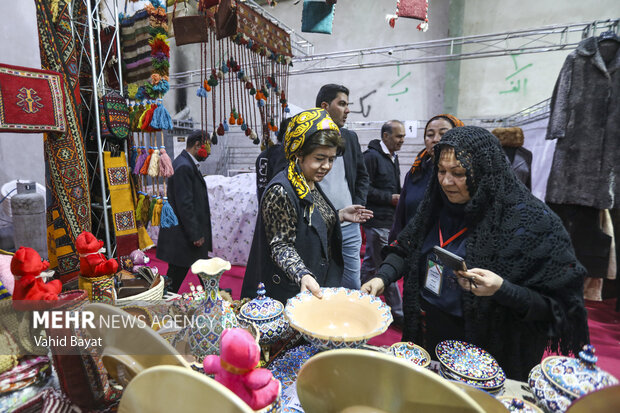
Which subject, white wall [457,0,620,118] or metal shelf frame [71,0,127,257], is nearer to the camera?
metal shelf frame [71,0,127,257]

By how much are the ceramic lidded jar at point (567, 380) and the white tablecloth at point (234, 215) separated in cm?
387

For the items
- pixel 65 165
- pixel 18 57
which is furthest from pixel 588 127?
pixel 18 57

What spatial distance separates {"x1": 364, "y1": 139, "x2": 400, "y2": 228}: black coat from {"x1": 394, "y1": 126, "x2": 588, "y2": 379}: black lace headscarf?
75.2 inches

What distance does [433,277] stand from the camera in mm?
1400

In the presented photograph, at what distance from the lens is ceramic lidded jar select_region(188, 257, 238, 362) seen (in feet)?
2.93

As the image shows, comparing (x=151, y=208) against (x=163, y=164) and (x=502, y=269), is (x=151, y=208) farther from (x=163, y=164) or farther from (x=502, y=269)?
(x=502, y=269)

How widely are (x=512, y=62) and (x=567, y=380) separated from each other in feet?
20.9

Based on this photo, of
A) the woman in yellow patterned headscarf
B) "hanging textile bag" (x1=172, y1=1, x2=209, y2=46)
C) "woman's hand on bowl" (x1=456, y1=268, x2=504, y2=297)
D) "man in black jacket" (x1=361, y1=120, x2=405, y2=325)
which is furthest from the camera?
"man in black jacket" (x1=361, y1=120, x2=405, y2=325)

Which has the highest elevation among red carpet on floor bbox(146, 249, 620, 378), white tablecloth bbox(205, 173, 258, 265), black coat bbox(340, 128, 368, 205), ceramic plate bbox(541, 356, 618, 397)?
black coat bbox(340, 128, 368, 205)

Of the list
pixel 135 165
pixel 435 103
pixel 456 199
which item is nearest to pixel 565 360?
pixel 456 199

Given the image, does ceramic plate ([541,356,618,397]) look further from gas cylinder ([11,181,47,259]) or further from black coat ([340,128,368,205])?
gas cylinder ([11,181,47,259])

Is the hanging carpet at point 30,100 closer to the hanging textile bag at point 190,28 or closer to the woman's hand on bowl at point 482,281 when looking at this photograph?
Result: the hanging textile bag at point 190,28

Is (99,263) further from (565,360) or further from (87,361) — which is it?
(565,360)

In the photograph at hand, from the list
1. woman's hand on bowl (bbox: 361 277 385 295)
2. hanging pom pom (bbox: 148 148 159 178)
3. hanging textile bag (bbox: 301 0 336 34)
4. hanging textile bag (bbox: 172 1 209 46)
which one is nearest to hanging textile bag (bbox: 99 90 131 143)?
hanging pom pom (bbox: 148 148 159 178)
